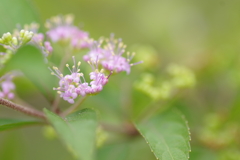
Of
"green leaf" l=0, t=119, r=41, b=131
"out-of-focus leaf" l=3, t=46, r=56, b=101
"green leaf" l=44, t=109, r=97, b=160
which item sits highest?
"out-of-focus leaf" l=3, t=46, r=56, b=101

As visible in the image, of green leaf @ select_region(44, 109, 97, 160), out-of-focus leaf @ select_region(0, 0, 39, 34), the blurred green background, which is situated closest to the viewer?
green leaf @ select_region(44, 109, 97, 160)

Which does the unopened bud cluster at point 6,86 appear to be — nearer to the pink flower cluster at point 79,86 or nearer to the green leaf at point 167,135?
the pink flower cluster at point 79,86

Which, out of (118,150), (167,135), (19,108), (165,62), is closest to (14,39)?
(19,108)

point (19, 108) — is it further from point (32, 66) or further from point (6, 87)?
point (32, 66)

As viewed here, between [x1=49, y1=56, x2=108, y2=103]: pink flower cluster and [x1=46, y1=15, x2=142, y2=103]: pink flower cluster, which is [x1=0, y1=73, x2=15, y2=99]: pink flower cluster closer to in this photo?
[x1=46, y1=15, x2=142, y2=103]: pink flower cluster

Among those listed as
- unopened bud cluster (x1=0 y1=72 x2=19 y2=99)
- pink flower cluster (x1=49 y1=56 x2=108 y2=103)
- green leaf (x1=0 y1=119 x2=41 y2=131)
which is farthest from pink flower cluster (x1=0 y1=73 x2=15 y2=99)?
pink flower cluster (x1=49 y1=56 x2=108 y2=103)

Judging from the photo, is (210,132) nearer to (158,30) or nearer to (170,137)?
(170,137)

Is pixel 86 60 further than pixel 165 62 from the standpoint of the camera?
No

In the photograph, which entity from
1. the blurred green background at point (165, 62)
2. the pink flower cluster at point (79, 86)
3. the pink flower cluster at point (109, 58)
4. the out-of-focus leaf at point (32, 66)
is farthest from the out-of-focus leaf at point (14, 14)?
the pink flower cluster at point (79, 86)
